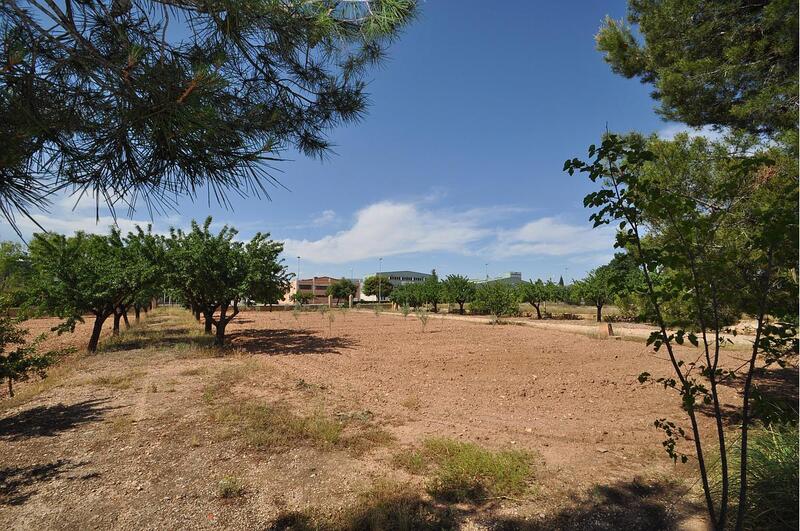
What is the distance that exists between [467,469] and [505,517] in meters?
0.75

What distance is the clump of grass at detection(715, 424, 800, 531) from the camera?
2.76m

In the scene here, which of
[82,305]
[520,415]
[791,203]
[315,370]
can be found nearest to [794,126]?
[791,203]

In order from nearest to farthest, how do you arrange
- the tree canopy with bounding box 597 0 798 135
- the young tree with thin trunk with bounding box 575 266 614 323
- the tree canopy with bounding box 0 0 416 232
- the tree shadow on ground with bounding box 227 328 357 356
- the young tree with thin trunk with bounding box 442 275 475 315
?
1. the tree canopy with bounding box 0 0 416 232
2. the tree canopy with bounding box 597 0 798 135
3. the tree shadow on ground with bounding box 227 328 357 356
4. the young tree with thin trunk with bounding box 575 266 614 323
5. the young tree with thin trunk with bounding box 442 275 475 315

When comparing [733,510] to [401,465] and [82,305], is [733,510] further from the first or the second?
[82,305]

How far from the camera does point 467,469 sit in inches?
151

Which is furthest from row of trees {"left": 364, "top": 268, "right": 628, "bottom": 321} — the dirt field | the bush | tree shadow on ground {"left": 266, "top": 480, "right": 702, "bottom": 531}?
tree shadow on ground {"left": 266, "top": 480, "right": 702, "bottom": 531}

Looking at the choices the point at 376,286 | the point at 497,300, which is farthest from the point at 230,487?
the point at 376,286

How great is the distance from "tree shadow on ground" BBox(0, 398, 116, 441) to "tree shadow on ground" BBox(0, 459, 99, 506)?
1102mm

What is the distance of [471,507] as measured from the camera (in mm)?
3246

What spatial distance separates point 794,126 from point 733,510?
3.51 metres

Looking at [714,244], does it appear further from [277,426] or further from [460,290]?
[460,290]

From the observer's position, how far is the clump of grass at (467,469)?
347cm

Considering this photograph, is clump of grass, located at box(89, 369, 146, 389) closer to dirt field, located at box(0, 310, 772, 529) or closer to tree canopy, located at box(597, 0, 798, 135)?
dirt field, located at box(0, 310, 772, 529)

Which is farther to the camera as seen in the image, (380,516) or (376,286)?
(376,286)
